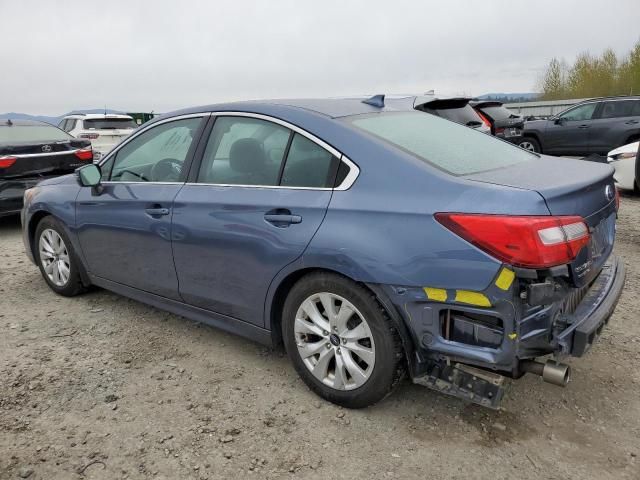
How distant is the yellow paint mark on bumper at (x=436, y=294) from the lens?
2389mm

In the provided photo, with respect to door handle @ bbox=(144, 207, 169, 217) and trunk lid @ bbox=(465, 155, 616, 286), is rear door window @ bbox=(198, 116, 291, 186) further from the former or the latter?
trunk lid @ bbox=(465, 155, 616, 286)

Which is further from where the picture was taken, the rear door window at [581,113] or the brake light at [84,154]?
the rear door window at [581,113]

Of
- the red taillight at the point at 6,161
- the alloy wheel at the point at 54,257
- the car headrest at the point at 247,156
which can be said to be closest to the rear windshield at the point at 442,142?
the car headrest at the point at 247,156

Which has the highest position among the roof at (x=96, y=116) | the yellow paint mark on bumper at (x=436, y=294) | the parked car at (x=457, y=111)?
the roof at (x=96, y=116)

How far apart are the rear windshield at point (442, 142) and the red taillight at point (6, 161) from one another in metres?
5.65

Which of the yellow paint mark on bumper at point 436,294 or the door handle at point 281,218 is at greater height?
the door handle at point 281,218

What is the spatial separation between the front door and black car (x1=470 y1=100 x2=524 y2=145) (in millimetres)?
7032

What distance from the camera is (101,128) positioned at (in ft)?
43.2

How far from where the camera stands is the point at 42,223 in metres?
4.68

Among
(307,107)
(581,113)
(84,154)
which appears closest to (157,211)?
(307,107)

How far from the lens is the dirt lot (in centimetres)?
247

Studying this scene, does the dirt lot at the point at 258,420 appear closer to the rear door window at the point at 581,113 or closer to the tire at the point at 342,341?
the tire at the point at 342,341

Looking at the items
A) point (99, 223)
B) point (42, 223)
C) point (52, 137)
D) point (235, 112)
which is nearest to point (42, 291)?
point (42, 223)

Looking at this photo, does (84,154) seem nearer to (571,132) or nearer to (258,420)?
(258,420)
